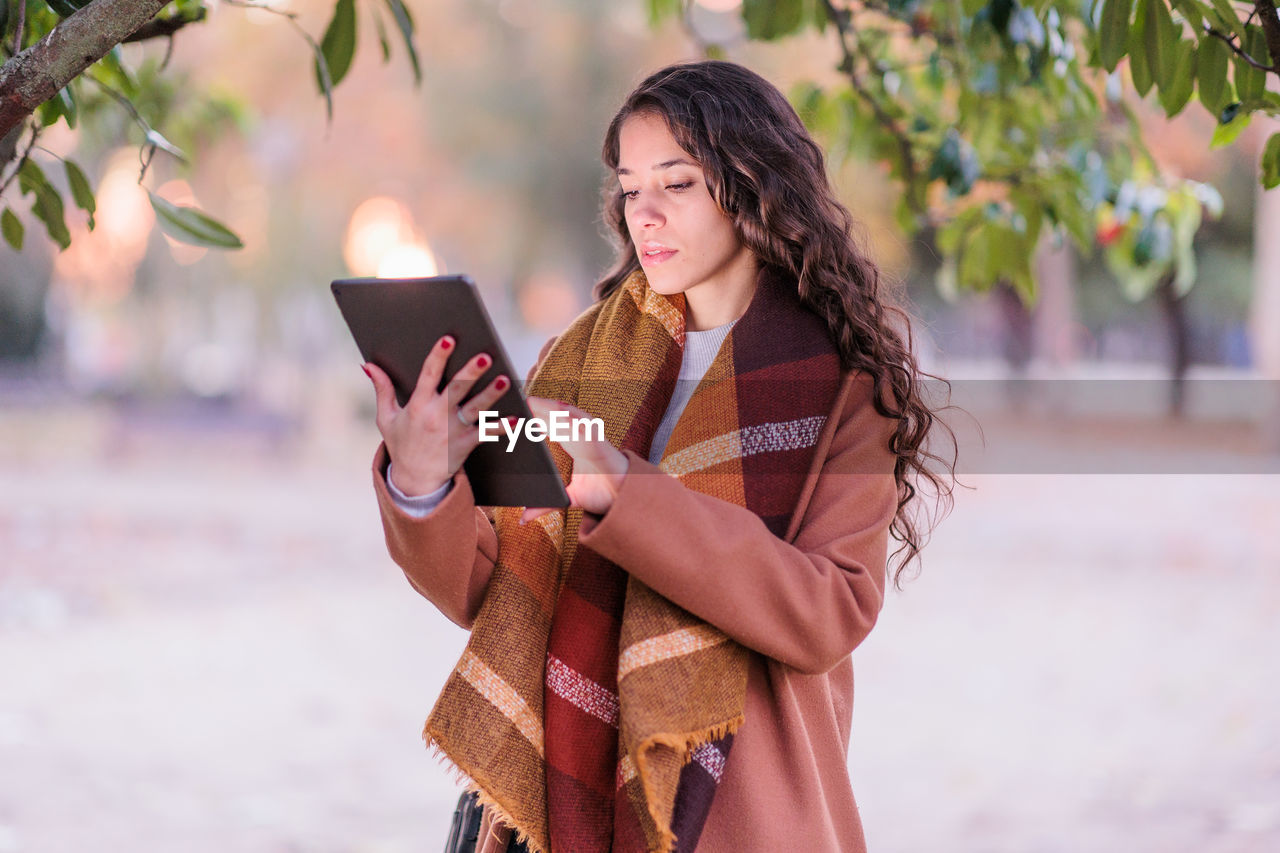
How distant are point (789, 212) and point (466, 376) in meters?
0.57

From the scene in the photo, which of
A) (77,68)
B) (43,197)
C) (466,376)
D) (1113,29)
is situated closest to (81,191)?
(43,197)

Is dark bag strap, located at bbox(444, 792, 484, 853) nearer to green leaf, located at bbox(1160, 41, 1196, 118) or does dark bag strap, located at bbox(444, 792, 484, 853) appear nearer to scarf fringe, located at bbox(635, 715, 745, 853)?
scarf fringe, located at bbox(635, 715, 745, 853)

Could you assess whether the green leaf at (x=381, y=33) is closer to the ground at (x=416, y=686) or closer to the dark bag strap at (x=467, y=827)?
the dark bag strap at (x=467, y=827)

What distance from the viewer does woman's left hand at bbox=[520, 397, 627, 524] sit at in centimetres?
138

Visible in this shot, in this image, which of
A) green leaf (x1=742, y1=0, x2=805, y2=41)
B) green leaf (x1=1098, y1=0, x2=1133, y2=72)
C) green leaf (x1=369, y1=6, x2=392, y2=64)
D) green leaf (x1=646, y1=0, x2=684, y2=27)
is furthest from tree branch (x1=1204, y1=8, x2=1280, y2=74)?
green leaf (x1=646, y1=0, x2=684, y2=27)

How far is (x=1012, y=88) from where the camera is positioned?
2650 mm

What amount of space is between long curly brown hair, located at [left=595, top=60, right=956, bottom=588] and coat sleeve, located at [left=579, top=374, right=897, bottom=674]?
0.09 m

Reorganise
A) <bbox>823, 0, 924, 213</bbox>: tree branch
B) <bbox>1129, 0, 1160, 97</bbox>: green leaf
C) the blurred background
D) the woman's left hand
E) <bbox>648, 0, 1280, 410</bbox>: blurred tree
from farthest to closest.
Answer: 1. the blurred background
2. <bbox>823, 0, 924, 213</bbox>: tree branch
3. <bbox>648, 0, 1280, 410</bbox>: blurred tree
4. <bbox>1129, 0, 1160, 97</bbox>: green leaf
5. the woman's left hand

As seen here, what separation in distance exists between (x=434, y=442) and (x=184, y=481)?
12.4m

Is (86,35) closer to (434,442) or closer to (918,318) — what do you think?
(434,442)

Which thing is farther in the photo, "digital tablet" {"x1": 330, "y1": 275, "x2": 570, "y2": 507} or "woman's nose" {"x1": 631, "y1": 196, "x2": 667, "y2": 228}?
"woman's nose" {"x1": 631, "y1": 196, "x2": 667, "y2": 228}

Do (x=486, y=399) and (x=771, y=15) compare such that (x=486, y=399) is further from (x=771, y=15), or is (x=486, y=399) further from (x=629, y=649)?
(x=771, y=15)

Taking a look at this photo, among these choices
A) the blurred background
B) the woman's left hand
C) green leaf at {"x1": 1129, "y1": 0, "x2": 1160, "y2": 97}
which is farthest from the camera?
the blurred background

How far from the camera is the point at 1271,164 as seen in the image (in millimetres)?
1678
